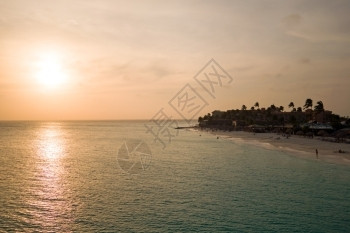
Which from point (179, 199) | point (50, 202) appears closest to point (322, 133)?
point (179, 199)

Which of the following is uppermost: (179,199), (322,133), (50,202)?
(322,133)

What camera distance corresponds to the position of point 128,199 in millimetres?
35719

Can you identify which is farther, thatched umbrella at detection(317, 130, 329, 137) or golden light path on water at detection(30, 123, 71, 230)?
thatched umbrella at detection(317, 130, 329, 137)

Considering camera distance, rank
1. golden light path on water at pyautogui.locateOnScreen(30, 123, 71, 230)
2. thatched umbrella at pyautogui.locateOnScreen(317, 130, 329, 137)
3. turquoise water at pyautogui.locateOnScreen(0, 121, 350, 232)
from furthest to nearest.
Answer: thatched umbrella at pyautogui.locateOnScreen(317, 130, 329, 137) < golden light path on water at pyautogui.locateOnScreen(30, 123, 71, 230) < turquoise water at pyautogui.locateOnScreen(0, 121, 350, 232)

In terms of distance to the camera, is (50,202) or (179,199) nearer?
(50,202)

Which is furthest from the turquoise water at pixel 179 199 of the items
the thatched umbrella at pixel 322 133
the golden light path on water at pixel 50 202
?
the thatched umbrella at pixel 322 133

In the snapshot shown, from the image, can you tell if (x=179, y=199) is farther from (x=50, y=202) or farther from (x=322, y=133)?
(x=322, y=133)

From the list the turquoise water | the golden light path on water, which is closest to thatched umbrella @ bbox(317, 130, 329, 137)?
the turquoise water

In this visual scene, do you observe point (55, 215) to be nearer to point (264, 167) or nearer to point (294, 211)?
point (294, 211)

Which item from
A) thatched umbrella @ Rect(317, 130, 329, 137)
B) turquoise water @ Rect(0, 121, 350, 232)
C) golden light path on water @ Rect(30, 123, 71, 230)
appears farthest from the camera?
thatched umbrella @ Rect(317, 130, 329, 137)

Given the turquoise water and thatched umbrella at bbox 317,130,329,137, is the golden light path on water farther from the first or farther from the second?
thatched umbrella at bbox 317,130,329,137

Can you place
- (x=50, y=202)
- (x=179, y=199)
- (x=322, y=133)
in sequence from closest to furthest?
(x=50, y=202)
(x=179, y=199)
(x=322, y=133)

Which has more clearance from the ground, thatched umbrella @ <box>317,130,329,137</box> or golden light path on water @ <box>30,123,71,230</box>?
thatched umbrella @ <box>317,130,329,137</box>

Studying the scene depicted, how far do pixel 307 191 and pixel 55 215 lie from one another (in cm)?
3028
